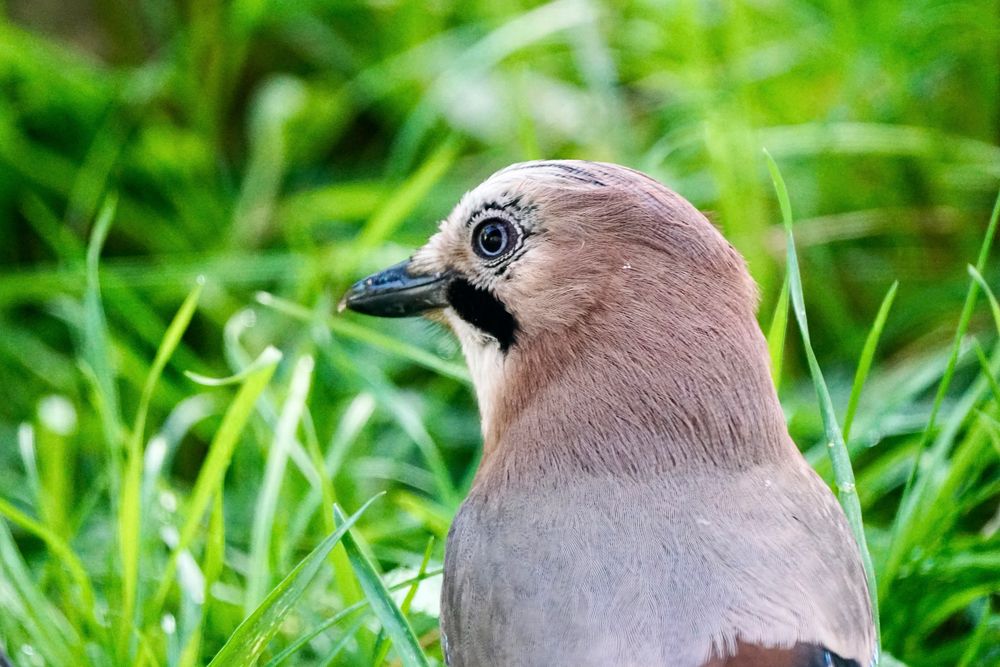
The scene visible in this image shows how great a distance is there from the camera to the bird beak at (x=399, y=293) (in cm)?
203

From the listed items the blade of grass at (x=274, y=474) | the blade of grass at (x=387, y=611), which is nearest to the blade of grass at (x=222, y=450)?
the blade of grass at (x=274, y=474)

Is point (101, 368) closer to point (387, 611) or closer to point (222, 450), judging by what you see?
point (222, 450)

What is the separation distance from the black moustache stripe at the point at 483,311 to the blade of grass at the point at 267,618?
37 cm

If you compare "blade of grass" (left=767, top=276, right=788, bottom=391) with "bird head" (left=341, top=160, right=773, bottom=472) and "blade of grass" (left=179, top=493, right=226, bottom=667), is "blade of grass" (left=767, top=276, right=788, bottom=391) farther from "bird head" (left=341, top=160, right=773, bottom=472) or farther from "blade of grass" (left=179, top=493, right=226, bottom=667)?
"blade of grass" (left=179, top=493, right=226, bottom=667)

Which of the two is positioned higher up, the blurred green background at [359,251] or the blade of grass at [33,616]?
the blurred green background at [359,251]

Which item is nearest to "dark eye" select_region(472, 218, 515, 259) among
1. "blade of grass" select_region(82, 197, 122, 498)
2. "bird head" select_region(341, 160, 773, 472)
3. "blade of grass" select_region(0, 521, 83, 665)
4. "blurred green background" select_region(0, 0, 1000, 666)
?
"bird head" select_region(341, 160, 773, 472)

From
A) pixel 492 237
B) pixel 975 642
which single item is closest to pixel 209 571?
pixel 492 237

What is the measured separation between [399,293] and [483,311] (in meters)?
0.17

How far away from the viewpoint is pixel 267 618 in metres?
1.68

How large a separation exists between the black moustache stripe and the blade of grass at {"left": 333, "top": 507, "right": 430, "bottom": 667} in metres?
0.42

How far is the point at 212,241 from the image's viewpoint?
357 centimetres

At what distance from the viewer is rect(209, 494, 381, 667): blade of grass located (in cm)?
164

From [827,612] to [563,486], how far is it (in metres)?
0.36

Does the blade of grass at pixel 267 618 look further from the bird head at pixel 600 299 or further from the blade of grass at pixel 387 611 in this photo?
the bird head at pixel 600 299
